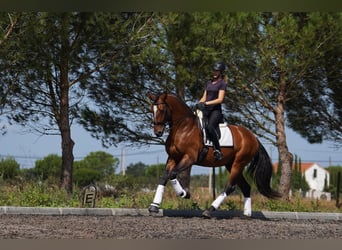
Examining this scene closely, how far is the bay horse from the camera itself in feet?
33.4

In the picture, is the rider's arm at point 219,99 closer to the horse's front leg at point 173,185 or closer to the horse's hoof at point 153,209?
the horse's front leg at point 173,185

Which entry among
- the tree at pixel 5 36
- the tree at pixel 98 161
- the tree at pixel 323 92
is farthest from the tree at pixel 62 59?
the tree at pixel 98 161

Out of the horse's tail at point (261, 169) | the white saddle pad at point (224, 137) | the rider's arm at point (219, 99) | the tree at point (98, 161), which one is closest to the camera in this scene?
the rider's arm at point (219, 99)

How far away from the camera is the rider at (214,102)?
1006 centimetres

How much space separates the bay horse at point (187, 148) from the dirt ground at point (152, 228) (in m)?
0.59

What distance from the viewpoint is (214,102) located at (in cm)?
1009

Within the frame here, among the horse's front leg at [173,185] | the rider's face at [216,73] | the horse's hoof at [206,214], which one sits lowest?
the horse's hoof at [206,214]

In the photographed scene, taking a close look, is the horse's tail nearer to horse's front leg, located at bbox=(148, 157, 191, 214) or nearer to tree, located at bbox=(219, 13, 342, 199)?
horse's front leg, located at bbox=(148, 157, 191, 214)

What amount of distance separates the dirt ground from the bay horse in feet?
1.92

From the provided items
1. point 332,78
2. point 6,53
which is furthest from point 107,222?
point 332,78

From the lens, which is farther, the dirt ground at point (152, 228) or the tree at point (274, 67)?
the tree at point (274, 67)

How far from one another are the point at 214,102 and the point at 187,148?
0.80 meters

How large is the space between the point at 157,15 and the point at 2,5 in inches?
492

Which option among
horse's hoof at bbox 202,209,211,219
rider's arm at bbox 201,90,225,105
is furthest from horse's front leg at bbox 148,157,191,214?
rider's arm at bbox 201,90,225,105
